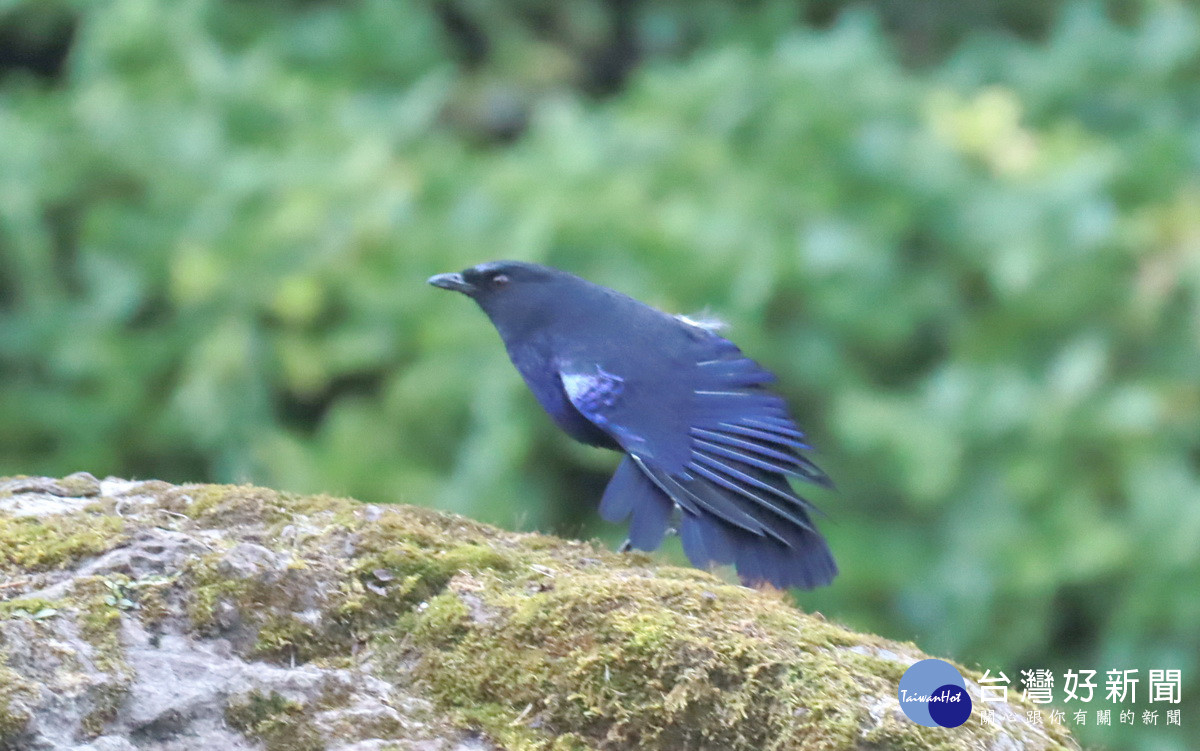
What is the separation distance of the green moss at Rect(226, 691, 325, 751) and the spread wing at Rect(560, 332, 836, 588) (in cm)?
138

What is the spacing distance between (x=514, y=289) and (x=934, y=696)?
93.0 inches

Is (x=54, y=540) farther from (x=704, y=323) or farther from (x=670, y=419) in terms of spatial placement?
(x=704, y=323)

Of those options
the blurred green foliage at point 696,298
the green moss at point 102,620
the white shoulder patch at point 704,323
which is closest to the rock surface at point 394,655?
the green moss at point 102,620

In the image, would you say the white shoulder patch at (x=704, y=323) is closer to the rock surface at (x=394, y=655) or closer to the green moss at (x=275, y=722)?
the rock surface at (x=394, y=655)

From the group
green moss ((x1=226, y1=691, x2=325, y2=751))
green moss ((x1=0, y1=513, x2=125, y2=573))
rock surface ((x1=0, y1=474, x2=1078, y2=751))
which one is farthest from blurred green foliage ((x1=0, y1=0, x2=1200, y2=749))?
green moss ((x1=226, y1=691, x2=325, y2=751))

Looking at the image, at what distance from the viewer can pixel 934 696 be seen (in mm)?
2959

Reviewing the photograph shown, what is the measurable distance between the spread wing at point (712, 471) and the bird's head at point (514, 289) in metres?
0.43

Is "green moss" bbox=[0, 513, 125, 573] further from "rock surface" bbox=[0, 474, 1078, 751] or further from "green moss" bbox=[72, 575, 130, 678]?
"green moss" bbox=[72, 575, 130, 678]

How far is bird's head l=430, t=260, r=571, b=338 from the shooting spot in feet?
15.4

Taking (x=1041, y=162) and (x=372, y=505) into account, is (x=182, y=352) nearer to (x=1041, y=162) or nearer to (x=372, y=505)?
(x=372, y=505)

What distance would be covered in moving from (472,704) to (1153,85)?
9.45 metres

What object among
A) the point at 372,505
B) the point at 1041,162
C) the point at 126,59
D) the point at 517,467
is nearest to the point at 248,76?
the point at 126,59

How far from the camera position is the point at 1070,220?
844cm

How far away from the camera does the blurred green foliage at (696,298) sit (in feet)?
24.8
